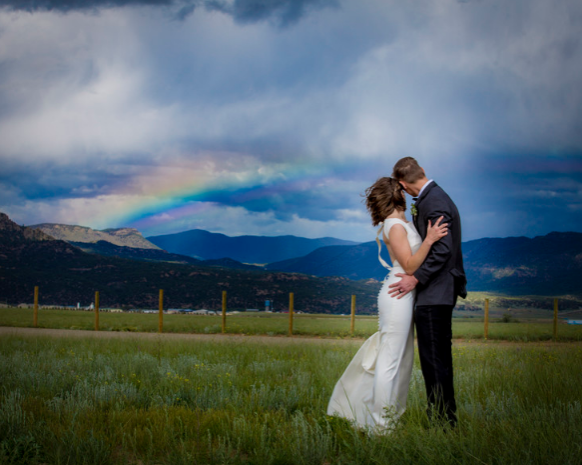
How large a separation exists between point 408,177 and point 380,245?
60 centimetres

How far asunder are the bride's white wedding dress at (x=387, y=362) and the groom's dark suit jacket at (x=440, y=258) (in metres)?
0.16

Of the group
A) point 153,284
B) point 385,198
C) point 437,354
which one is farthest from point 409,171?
point 153,284

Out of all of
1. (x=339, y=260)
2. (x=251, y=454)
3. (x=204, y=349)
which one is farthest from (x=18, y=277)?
(x=251, y=454)

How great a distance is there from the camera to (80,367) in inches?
260

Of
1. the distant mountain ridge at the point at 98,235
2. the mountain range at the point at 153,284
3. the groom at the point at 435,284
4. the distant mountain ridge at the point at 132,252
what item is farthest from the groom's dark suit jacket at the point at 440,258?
the distant mountain ridge at the point at 98,235

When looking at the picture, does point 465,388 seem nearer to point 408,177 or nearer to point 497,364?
point 497,364

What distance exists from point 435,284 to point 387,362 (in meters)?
0.71

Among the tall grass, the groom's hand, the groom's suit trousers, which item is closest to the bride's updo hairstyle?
the groom's hand

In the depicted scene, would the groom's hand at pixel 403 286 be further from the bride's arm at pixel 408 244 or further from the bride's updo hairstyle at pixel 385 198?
the bride's updo hairstyle at pixel 385 198

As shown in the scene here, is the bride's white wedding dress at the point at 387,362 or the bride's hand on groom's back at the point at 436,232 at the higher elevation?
the bride's hand on groom's back at the point at 436,232

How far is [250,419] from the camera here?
13.9 feet

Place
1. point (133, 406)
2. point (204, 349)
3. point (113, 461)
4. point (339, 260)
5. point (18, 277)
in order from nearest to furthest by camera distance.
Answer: point (113, 461) < point (133, 406) < point (204, 349) < point (18, 277) < point (339, 260)

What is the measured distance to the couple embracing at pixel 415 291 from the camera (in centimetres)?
343

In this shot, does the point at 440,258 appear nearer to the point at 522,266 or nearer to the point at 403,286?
the point at 403,286
